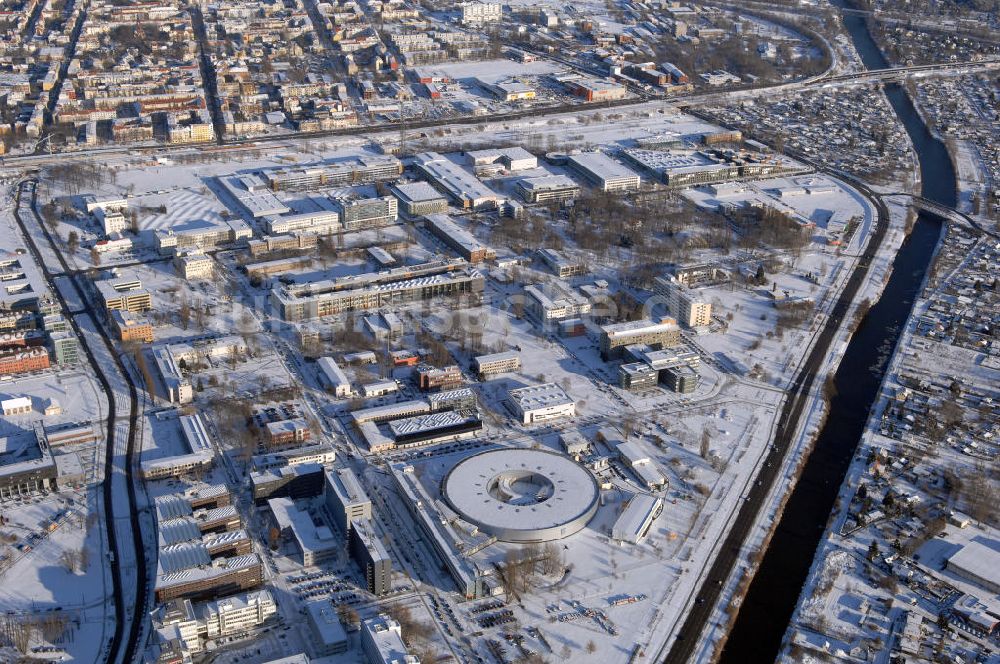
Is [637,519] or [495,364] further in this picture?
[495,364]

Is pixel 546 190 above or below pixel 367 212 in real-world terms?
below

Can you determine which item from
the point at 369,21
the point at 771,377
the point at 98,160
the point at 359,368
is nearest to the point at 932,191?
the point at 771,377

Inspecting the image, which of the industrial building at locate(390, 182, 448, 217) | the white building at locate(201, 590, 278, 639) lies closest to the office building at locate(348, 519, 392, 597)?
the white building at locate(201, 590, 278, 639)

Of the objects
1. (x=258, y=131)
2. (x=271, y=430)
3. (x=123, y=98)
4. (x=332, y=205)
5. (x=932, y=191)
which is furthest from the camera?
(x=123, y=98)

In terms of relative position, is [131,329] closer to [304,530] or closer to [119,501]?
[119,501]

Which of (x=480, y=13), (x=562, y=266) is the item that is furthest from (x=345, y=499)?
(x=480, y=13)

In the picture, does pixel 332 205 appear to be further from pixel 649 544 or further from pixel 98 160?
pixel 649 544

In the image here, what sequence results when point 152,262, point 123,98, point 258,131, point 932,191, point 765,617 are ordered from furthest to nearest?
point 123,98, point 258,131, point 932,191, point 152,262, point 765,617
